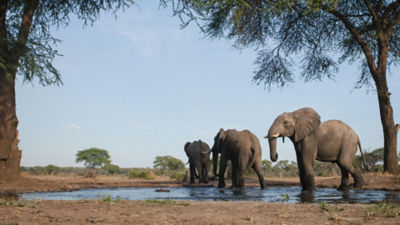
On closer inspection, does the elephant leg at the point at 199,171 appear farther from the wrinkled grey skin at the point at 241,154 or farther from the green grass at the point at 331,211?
the green grass at the point at 331,211

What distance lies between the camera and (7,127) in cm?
1418

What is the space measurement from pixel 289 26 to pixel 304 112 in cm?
1006

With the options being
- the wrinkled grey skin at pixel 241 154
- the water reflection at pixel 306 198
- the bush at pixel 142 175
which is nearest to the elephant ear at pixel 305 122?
the wrinkled grey skin at pixel 241 154

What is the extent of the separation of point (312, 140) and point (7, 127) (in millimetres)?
10165

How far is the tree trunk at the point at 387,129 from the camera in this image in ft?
56.1

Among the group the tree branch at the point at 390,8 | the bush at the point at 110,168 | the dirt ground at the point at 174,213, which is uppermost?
the tree branch at the point at 390,8

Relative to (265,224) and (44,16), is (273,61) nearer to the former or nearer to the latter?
(44,16)

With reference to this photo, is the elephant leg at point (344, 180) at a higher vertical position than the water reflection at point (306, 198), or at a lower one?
higher

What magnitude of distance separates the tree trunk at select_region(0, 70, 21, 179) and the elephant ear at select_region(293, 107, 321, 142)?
9440 millimetres

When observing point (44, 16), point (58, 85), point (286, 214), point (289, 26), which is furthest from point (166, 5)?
point (286, 214)

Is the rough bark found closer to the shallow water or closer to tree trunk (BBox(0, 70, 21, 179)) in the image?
tree trunk (BBox(0, 70, 21, 179))

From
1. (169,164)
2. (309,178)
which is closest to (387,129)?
(309,178)

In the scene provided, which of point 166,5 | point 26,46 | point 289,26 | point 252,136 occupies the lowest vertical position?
point 252,136

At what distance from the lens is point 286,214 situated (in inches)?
216
